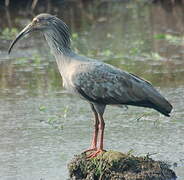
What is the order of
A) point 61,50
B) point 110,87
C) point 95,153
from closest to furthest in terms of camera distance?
point 95,153, point 110,87, point 61,50

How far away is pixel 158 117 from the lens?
10398mm

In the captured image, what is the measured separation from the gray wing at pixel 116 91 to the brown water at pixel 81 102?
0.68 m

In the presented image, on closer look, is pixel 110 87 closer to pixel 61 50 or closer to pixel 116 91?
pixel 116 91

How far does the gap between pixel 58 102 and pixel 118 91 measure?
3.41m

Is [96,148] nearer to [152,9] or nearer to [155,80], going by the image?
[155,80]

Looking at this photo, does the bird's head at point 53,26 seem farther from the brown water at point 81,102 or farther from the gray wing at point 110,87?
the brown water at point 81,102

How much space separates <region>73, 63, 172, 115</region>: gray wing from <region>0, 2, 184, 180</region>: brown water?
675 mm

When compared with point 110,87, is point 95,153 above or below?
below

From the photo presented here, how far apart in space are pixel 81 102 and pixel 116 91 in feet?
10.9

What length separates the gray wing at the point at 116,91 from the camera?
8133 mm

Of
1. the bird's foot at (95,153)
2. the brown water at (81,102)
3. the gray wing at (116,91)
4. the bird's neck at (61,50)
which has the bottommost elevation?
the brown water at (81,102)

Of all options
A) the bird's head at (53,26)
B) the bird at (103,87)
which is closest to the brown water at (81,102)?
the bird at (103,87)

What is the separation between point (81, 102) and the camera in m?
11.5

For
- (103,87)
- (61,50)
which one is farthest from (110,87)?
(61,50)
